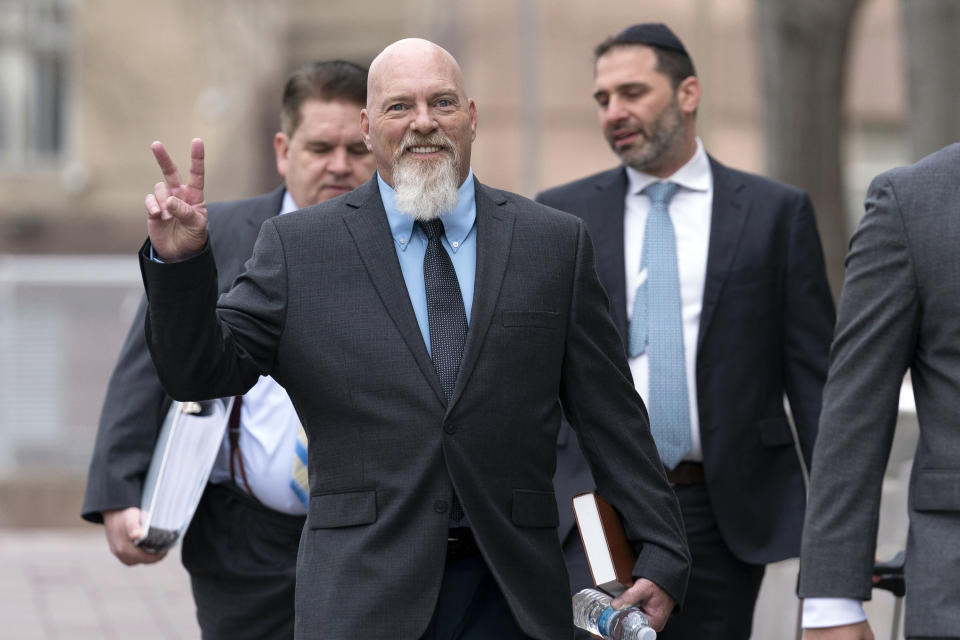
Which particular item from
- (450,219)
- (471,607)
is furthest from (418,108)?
(471,607)

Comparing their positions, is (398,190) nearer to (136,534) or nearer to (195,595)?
(136,534)

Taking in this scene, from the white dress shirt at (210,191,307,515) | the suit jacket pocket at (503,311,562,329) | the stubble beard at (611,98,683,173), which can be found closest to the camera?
the suit jacket pocket at (503,311,562,329)

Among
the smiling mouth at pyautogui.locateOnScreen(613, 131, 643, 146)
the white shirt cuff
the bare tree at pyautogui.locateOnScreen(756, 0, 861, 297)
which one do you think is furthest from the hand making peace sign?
the bare tree at pyautogui.locateOnScreen(756, 0, 861, 297)

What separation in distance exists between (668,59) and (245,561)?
1.92 meters

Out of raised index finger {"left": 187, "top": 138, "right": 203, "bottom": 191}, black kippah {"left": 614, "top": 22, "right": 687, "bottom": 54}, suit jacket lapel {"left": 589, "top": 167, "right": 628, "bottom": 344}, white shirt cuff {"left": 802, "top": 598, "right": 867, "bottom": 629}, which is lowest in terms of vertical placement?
white shirt cuff {"left": 802, "top": 598, "right": 867, "bottom": 629}

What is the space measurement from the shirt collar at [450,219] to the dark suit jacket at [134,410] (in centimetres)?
118

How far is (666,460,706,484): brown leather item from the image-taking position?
4.82 m

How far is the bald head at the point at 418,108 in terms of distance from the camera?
11.6 feet

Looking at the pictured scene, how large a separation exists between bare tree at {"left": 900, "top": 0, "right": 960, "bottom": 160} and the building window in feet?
72.3

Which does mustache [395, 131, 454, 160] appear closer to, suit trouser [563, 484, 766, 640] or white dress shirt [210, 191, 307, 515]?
white dress shirt [210, 191, 307, 515]

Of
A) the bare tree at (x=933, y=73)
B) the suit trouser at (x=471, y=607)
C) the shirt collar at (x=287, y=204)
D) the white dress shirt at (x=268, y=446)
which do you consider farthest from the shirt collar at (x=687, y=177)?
the bare tree at (x=933, y=73)

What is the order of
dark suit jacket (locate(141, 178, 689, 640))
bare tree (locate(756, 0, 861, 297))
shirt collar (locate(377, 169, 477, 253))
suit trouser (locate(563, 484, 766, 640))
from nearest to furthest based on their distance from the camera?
1. dark suit jacket (locate(141, 178, 689, 640))
2. shirt collar (locate(377, 169, 477, 253))
3. suit trouser (locate(563, 484, 766, 640))
4. bare tree (locate(756, 0, 861, 297))

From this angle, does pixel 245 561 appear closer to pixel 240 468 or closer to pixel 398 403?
pixel 240 468

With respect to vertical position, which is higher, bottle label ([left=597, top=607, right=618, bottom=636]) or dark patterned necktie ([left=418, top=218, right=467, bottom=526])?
dark patterned necktie ([left=418, top=218, right=467, bottom=526])
